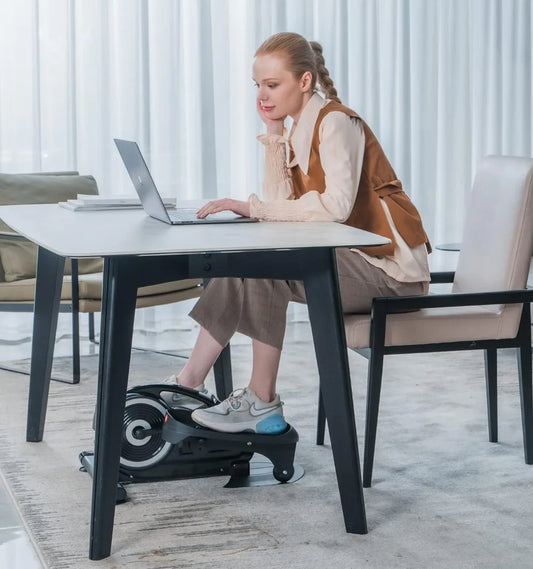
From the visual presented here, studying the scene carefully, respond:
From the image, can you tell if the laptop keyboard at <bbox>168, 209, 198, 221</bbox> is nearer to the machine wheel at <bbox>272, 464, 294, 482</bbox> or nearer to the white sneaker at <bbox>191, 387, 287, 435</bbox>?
the white sneaker at <bbox>191, 387, 287, 435</bbox>

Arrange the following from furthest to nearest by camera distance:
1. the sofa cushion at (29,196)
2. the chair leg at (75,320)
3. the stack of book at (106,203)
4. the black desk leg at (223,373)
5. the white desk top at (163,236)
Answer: the sofa cushion at (29,196), the chair leg at (75,320), the black desk leg at (223,373), the stack of book at (106,203), the white desk top at (163,236)

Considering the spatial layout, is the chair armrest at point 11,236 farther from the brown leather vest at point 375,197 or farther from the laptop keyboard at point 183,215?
the brown leather vest at point 375,197

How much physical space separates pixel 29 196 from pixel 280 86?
1.74 meters

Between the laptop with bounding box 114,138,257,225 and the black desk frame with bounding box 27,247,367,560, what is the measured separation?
298mm

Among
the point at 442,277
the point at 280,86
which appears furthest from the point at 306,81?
the point at 442,277

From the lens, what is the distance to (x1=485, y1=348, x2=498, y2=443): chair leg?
9.45 ft

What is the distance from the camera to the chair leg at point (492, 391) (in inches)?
113

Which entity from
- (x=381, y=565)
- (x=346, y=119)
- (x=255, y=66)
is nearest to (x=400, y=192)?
(x=346, y=119)

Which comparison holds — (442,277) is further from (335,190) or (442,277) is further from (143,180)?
(143,180)

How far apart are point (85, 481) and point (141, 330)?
218 cm

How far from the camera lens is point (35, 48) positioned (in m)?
4.55

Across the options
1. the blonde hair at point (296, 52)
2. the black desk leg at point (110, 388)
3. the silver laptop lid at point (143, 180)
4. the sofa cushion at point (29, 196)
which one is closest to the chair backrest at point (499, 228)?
the blonde hair at point (296, 52)

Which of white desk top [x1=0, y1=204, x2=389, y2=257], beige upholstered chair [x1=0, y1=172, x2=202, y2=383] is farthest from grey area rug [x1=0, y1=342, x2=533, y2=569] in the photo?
white desk top [x1=0, y1=204, x2=389, y2=257]

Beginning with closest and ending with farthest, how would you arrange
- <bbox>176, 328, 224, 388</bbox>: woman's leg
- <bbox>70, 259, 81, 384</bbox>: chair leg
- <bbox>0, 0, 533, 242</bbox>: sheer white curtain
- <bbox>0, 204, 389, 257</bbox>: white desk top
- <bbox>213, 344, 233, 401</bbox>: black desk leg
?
<bbox>0, 204, 389, 257</bbox>: white desk top, <bbox>176, 328, 224, 388</bbox>: woman's leg, <bbox>213, 344, 233, 401</bbox>: black desk leg, <bbox>70, 259, 81, 384</bbox>: chair leg, <bbox>0, 0, 533, 242</bbox>: sheer white curtain
